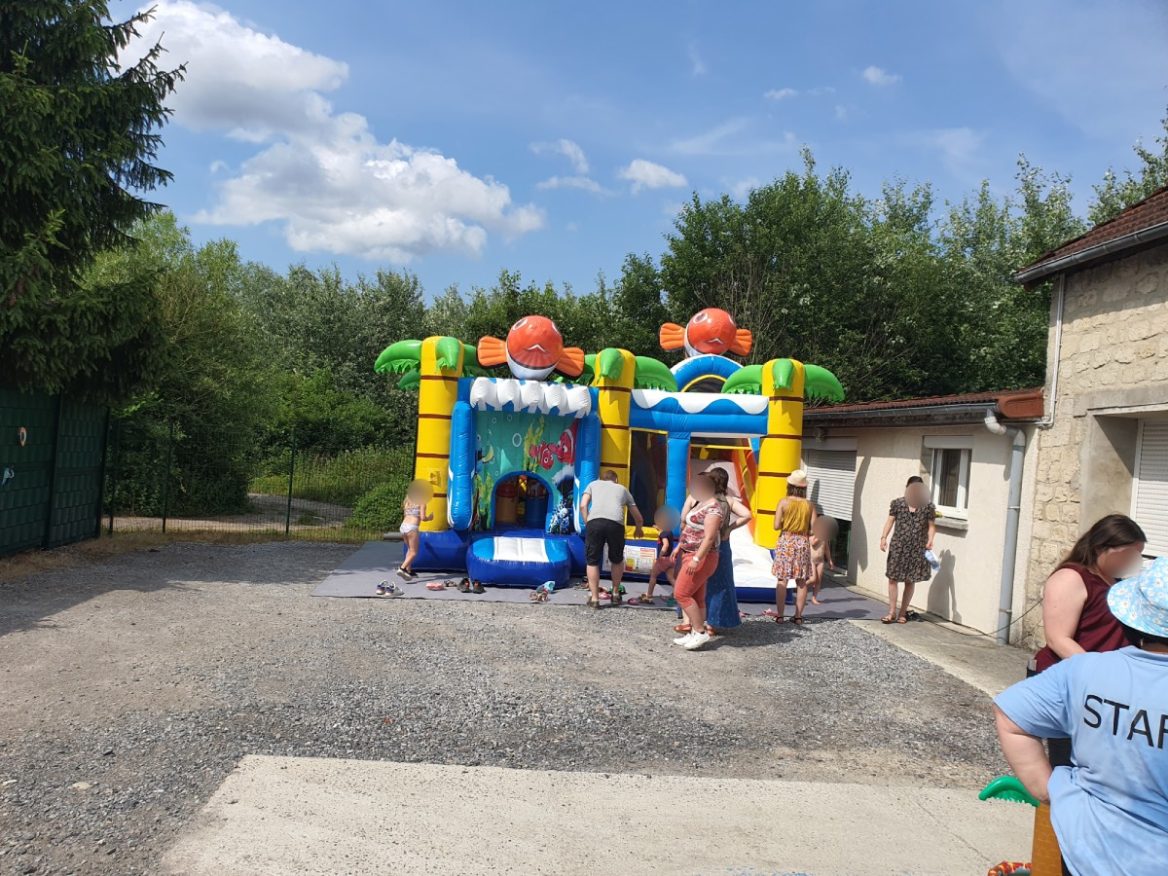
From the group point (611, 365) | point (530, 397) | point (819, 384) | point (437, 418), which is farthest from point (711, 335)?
point (437, 418)

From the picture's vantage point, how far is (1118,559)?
11.0 feet

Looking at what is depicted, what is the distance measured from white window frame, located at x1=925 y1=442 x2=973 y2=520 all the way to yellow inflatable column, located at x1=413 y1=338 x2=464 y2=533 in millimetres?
5965

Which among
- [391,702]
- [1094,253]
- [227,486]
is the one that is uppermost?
[1094,253]

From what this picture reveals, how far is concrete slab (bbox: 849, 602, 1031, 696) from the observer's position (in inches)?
288

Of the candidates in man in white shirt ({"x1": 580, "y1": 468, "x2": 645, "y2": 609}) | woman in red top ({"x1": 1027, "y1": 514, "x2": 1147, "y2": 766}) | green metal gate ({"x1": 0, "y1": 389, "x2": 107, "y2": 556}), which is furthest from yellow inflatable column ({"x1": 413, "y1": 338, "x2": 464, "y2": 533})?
woman in red top ({"x1": 1027, "y1": 514, "x2": 1147, "y2": 766})

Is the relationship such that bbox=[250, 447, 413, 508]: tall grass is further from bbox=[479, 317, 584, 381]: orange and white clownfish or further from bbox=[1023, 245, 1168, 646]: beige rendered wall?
bbox=[1023, 245, 1168, 646]: beige rendered wall

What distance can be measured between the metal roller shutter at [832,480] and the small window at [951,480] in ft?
6.35

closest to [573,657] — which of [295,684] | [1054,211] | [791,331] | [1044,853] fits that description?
[295,684]

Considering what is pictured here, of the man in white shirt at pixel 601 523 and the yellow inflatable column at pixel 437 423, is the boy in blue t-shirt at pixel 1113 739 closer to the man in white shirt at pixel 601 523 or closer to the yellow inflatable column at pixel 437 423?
the man in white shirt at pixel 601 523

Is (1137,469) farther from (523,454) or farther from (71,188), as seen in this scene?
(71,188)

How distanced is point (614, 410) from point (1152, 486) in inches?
237

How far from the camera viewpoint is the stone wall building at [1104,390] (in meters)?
7.22

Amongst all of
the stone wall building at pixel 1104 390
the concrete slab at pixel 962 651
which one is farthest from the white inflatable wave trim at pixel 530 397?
the stone wall building at pixel 1104 390

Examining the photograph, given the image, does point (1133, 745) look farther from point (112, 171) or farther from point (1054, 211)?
point (1054, 211)
